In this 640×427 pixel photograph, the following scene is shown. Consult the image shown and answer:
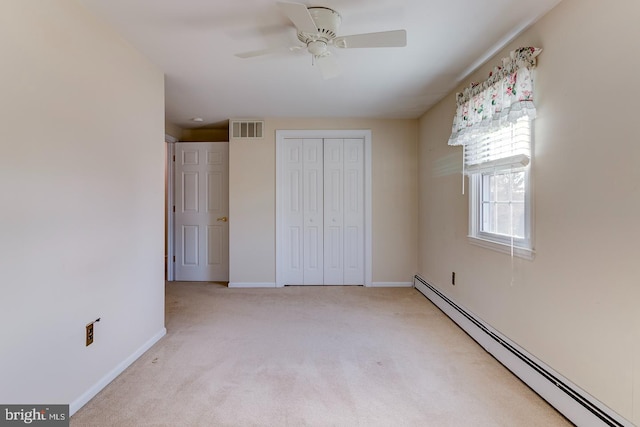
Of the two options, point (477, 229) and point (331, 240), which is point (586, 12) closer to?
point (477, 229)

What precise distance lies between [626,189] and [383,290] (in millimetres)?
2991

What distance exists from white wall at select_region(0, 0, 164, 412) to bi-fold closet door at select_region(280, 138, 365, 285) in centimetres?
209

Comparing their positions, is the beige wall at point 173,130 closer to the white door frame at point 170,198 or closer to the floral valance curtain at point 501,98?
the white door frame at point 170,198

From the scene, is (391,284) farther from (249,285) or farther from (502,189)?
(502,189)

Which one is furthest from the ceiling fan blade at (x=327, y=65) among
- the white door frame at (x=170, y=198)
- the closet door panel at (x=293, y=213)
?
the white door frame at (x=170, y=198)

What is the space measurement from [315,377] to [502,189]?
1931mm

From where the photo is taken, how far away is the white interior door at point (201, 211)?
4.48 meters

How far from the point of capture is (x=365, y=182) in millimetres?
4281

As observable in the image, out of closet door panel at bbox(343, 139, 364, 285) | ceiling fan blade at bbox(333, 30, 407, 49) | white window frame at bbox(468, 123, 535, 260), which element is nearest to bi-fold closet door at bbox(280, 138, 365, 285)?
closet door panel at bbox(343, 139, 364, 285)

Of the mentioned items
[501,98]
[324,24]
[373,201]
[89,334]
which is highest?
[324,24]

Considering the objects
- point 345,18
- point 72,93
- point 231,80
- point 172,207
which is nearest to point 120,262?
point 72,93

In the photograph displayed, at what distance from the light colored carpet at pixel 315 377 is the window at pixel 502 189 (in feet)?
2.91

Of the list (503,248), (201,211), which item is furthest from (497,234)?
(201,211)

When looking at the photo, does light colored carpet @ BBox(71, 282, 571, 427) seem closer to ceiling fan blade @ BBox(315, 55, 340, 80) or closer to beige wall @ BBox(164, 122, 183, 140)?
ceiling fan blade @ BBox(315, 55, 340, 80)
